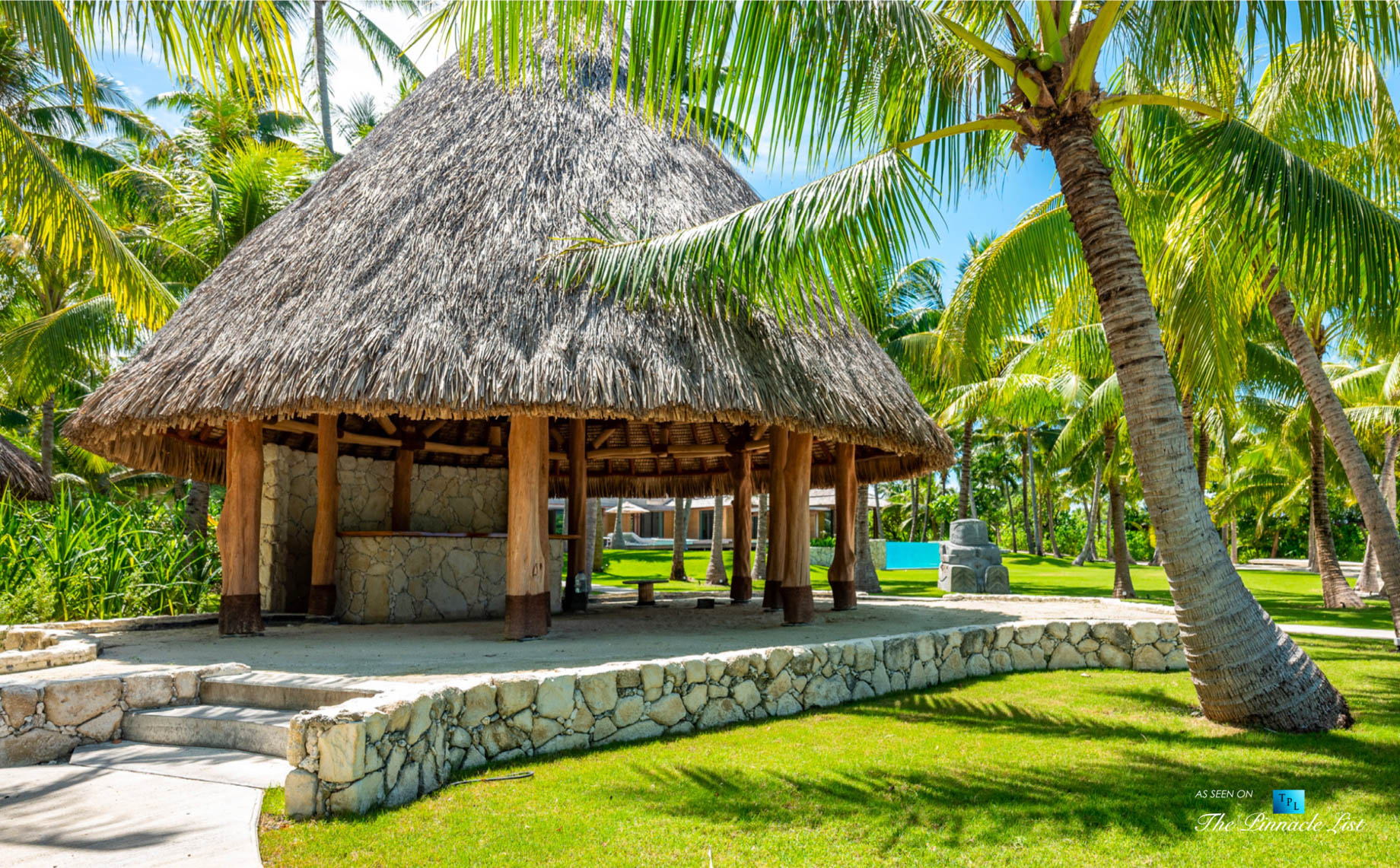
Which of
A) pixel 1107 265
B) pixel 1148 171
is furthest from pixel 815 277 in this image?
pixel 1148 171

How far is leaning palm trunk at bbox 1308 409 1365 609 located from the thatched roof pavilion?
915 centimetres

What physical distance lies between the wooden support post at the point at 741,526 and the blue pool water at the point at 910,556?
684 inches

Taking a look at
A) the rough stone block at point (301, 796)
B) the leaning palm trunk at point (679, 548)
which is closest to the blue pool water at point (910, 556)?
the leaning palm trunk at point (679, 548)

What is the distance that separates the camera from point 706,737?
18.5 ft

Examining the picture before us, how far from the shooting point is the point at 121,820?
3879mm

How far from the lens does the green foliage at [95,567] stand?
8906 mm

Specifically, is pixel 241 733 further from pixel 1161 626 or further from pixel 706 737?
pixel 1161 626

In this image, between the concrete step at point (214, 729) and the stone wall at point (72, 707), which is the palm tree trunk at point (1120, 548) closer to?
the concrete step at point (214, 729)

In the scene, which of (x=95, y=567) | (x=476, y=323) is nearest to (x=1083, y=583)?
(x=476, y=323)

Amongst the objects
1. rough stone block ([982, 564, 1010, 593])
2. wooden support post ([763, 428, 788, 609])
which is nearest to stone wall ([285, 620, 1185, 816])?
wooden support post ([763, 428, 788, 609])

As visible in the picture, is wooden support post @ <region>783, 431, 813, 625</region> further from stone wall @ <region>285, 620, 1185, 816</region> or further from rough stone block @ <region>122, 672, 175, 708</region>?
rough stone block @ <region>122, 672, 175, 708</region>

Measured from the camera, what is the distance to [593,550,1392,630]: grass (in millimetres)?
13664

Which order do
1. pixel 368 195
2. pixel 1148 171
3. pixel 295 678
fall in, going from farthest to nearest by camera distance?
1. pixel 368 195
2. pixel 1148 171
3. pixel 295 678

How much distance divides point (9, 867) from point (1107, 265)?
242 inches
